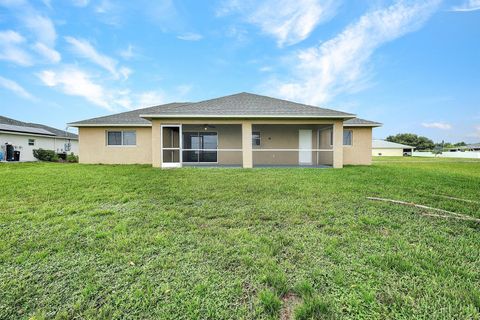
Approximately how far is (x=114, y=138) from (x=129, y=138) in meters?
1.02

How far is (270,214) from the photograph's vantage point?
16.3 ft

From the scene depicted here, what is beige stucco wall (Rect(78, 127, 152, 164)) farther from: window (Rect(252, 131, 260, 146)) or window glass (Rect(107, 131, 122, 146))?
window (Rect(252, 131, 260, 146))

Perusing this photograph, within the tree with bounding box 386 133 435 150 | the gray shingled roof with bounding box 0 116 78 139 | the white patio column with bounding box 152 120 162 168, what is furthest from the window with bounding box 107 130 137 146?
the tree with bounding box 386 133 435 150

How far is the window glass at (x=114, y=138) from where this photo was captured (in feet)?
50.3

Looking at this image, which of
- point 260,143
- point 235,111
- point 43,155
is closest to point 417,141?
point 260,143

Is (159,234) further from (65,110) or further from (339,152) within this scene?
(65,110)

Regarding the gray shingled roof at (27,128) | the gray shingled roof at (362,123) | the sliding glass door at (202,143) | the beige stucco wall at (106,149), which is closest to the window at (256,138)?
the sliding glass door at (202,143)

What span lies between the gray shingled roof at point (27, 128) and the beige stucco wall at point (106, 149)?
419 inches

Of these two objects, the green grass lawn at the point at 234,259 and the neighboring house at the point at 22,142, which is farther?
the neighboring house at the point at 22,142

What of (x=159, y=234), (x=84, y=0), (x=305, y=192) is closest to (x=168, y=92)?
(x=84, y=0)

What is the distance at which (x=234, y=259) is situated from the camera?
10.2ft

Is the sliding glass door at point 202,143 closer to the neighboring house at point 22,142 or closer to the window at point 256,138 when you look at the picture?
the window at point 256,138

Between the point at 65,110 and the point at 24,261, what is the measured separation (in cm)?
2689

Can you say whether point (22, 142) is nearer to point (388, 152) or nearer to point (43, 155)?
point (43, 155)
